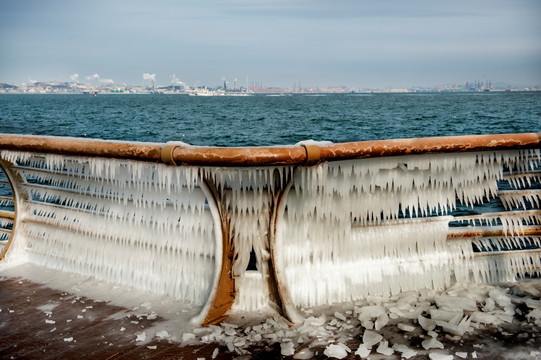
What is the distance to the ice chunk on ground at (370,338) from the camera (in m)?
3.10

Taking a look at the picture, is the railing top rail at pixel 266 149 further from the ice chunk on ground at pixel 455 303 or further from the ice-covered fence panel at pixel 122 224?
the ice chunk on ground at pixel 455 303

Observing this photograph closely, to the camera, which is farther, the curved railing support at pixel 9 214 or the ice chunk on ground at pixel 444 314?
the curved railing support at pixel 9 214

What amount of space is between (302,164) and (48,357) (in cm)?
215

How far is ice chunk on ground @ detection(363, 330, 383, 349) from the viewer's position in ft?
10.2

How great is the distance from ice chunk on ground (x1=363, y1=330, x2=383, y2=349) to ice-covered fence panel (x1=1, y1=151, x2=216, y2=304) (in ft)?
3.93

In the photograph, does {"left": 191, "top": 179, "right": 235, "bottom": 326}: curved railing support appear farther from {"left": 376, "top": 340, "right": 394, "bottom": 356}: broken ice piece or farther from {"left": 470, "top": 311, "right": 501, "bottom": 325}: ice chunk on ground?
{"left": 470, "top": 311, "right": 501, "bottom": 325}: ice chunk on ground

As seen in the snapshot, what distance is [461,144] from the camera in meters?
3.42

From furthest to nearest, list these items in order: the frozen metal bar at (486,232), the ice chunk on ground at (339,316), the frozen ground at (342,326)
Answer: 1. the frozen metal bar at (486,232)
2. the ice chunk on ground at (339,316)
3. the frozen ground at (342,326)

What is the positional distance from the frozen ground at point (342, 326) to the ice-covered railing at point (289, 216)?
15cm

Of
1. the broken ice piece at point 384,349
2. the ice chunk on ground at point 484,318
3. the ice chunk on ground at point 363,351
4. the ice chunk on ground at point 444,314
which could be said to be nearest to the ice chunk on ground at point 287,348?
the ice chunk on ground at point 363,351

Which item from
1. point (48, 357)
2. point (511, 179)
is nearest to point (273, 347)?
point (48, 357)

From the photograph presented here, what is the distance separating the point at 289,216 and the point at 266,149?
2.33 ft

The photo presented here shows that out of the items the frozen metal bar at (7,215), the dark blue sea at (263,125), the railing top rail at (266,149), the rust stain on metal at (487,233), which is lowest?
the dark blue sea at (263,125)

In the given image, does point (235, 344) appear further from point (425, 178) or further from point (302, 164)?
point (425, 178)
